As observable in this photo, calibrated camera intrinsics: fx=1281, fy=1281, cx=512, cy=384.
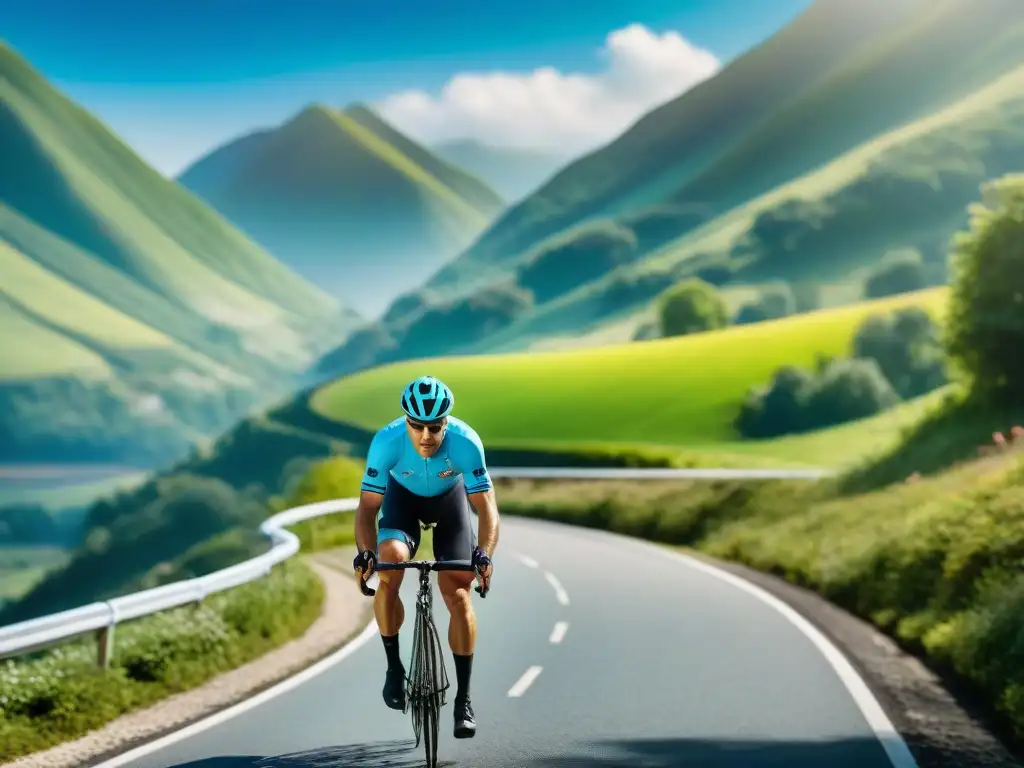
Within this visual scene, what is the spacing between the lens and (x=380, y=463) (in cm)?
682

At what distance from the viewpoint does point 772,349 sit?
90750mm

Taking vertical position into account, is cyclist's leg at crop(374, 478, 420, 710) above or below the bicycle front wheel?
above

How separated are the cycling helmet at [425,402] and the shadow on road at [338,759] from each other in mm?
1878

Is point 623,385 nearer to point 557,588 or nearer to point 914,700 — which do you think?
point 557,588

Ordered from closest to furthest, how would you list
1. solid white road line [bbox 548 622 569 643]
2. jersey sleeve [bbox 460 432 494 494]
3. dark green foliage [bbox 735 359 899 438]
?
jersey sleeve [bbox 460 432 494 494]
solid white road line [bbox 548 622 569 643]
dark green foliage [bbox 735 359 899 438]

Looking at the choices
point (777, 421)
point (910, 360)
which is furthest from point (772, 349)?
point (777, 421)

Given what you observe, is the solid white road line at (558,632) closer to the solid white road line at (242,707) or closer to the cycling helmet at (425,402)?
the solid white road line at (242,707)

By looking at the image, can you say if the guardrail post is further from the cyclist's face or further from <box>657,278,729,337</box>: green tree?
<box>657,278,729,337</box>: green tree

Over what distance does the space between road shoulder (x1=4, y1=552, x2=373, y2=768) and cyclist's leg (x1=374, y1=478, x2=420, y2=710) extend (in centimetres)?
176

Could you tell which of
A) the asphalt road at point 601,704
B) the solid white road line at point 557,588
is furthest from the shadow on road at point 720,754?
the solid white road line at point 557,588

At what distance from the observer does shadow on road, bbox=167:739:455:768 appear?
6.80 meters

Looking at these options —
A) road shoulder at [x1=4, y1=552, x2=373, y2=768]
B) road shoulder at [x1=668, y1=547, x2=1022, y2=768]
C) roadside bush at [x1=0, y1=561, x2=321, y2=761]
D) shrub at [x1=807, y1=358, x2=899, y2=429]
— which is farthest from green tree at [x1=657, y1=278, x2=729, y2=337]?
roadside bush at [x1=0, y1=561, x2=321, y2=761]

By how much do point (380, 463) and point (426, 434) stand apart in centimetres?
45

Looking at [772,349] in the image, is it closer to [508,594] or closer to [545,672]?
[508,594]
